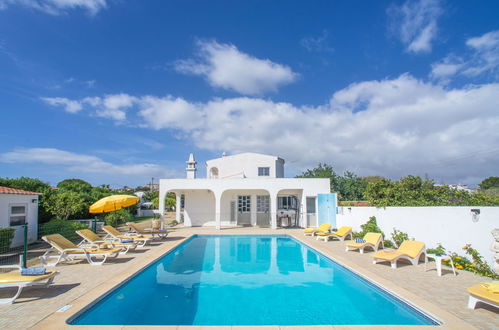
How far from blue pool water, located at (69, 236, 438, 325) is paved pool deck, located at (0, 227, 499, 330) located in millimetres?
255

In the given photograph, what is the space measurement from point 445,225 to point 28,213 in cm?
1814

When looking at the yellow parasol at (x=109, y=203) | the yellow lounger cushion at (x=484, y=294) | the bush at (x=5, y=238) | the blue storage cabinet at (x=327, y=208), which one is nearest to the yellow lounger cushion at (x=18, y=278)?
the bush at (x=5, y=238)

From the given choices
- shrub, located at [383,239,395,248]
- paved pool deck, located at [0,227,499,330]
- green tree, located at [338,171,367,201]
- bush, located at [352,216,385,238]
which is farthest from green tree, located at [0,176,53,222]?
green tree, located at [338,171,367,201]

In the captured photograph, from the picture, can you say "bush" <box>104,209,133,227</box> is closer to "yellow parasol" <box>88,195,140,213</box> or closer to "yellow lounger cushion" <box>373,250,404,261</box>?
"yellow parasol" <box>88,195,140,213</box>

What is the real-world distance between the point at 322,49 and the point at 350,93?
4.74 metres

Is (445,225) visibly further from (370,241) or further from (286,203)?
(286,203)

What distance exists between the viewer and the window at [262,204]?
23141 millimetres

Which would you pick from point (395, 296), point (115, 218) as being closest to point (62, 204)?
point (115, 218)

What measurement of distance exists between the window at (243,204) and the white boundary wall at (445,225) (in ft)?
38.6

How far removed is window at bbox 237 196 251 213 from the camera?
23.4 metres

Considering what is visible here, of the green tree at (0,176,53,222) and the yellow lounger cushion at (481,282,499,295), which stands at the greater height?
the green tree at (0,176,53,222)

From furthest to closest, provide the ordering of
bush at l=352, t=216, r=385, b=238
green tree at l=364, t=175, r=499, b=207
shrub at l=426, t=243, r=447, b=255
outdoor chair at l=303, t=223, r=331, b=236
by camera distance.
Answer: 1. outdoor chair at l=303, t=223, r=331, b=236
2. bush at l=352, t=216, r=385, b=238
3. green tree at l=364, t=175, r=499, b=207
4. shrub at l=426, t=243, r=447, b=255

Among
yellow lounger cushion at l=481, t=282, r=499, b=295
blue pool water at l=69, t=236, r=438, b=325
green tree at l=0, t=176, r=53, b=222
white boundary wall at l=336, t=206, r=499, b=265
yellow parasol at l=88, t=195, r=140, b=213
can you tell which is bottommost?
blue pool water at l=69, t=236, r=438, b=325

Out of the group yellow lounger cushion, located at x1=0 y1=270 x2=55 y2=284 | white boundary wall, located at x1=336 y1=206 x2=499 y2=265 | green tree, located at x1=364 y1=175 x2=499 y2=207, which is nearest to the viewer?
yellow lounger cushion, located at x1=0 y1=270 x2=55 y2=284
